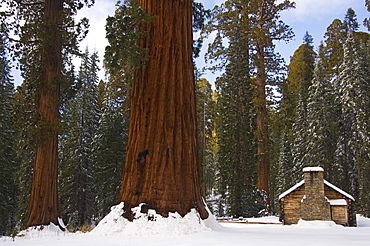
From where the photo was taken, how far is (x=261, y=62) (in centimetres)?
2455

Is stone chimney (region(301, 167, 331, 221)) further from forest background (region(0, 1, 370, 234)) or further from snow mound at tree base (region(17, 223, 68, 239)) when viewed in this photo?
snow mound at tree base (region(17, 223, 68, 239))

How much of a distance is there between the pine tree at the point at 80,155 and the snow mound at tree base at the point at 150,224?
19.2 meters

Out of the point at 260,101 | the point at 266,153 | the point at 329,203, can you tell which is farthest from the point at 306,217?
the point at 260,101

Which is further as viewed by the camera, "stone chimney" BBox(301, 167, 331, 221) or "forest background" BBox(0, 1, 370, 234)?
"forest background" BBox(0, 1, 370, 234)

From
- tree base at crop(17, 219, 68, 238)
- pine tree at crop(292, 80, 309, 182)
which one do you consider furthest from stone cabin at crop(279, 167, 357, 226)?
pine tree at crop(292, 80, 309, 182)

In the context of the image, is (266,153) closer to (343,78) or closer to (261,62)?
(261,62)

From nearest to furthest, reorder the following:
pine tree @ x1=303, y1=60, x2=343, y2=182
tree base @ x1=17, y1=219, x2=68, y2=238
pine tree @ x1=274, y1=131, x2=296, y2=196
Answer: tree base @ x1=17, y1=219, x2=68, y2=238 < pine tree @ x1=303, y1=60, x2=343, y2=182 < pine tree @ x1=274, y1=131, x2=296, y2=196

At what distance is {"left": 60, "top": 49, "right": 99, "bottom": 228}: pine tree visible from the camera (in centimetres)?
2614

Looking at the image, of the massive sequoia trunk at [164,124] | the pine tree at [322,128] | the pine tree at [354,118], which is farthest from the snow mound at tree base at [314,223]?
the pine tree at [322,128]

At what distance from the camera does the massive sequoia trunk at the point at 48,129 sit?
11.1 m

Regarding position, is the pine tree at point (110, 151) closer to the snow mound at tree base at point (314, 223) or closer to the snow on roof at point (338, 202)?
the snow mound at tree base at point (314, 223)

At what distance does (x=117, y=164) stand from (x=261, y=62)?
12.9 meters

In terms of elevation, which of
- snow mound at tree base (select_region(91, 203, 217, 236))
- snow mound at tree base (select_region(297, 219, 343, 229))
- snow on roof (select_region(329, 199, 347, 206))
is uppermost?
snow mound at tree base (select_region(91, 203, 217, 236))

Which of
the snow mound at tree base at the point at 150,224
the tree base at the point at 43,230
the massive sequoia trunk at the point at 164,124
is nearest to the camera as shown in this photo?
the snow mound at tree base at the point at 150,224
